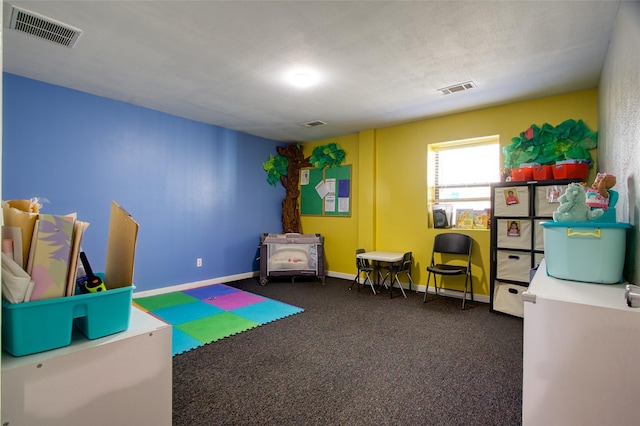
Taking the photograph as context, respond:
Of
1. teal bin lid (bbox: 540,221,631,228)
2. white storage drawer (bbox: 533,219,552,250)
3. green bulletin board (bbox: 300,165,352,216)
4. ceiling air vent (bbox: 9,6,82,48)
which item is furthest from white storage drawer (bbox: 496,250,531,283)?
ceiling air vent (bbox: 9,6,82,48)

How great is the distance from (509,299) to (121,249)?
3.63 m

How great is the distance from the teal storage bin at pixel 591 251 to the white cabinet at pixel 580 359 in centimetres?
17

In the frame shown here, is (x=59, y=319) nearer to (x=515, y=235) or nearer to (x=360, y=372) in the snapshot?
(x=360, y=372)

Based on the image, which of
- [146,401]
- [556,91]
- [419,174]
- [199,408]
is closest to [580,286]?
[146,401]

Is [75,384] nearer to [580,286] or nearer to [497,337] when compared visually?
[580,286]

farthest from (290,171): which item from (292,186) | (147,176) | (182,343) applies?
(182,343)

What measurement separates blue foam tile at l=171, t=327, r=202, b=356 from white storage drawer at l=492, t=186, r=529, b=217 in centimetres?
331

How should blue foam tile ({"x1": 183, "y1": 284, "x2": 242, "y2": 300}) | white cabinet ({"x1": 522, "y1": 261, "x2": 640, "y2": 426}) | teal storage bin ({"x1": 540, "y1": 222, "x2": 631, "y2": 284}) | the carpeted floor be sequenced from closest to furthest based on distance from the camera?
white cabinet ({"x1": 522, "y1": 261, "x2": 640, "y2": 426}) < teal storage bin ({"x1": 540, "y1": 222, "x2": 631, "y2": 284}) < the carpeted floor < blue foam tile ({"x1": 183, "y1": 284, "x2": 242, "y2": 300})

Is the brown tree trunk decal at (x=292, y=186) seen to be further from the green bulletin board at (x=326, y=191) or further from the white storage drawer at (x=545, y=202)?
the white storage drawer at (x=545, y=202)

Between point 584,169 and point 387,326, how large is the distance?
2.44 metres

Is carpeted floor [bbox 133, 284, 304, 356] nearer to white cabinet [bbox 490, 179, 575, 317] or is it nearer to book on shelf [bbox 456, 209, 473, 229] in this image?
white cabinet [bbox 490, 179, 575, 317]

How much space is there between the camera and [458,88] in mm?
3252

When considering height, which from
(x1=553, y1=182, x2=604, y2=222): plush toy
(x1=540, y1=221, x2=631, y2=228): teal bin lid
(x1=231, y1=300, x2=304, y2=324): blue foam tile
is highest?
(x1=553, y1=182, x2=604, y2=222): plush toy

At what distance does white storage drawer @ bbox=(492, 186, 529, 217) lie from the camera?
3303mm
